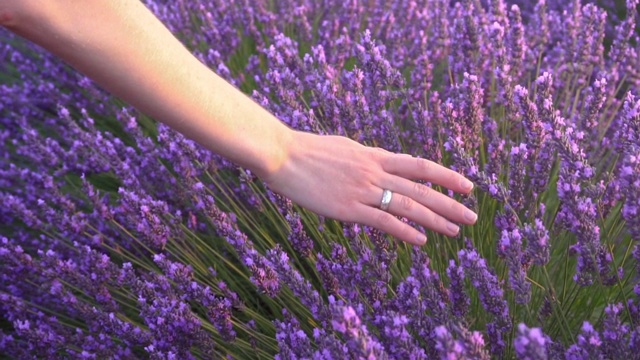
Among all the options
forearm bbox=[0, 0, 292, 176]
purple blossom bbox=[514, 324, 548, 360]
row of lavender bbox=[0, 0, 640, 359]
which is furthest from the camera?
row of lavender bbox=[0, 0, 640, 359]

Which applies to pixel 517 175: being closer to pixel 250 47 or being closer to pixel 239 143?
pixel 239 143

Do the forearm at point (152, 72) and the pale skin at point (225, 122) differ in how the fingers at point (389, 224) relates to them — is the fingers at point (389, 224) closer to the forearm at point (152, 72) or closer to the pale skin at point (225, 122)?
the pale skin at point (225, 122)

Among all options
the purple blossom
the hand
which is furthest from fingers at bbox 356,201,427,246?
the purple blossom

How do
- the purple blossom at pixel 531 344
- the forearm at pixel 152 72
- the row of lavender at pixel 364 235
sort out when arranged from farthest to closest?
the row of lavender at pixel 364 235
the forearm at pixel 152 72
the purple blossom at pixel 531 344

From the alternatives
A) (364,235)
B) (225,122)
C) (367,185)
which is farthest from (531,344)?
(364,235)

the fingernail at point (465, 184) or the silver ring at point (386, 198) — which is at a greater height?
the fingernail at point (465, 184)

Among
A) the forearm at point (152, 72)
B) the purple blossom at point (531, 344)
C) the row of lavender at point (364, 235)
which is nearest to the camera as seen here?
the purple blossom at point (531, 344)

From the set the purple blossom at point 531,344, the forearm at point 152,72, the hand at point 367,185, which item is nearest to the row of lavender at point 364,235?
the purple blossom at point 531,344

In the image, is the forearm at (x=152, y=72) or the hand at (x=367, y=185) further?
the hand at (x=367, y=185)

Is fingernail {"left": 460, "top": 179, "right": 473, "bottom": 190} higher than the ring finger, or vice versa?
fingernail {"left": 460, "top": 179, "right": 473, "bottom": 190}

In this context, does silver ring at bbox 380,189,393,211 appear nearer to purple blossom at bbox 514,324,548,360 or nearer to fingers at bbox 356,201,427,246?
fingers at bbox 356,201,427,246
